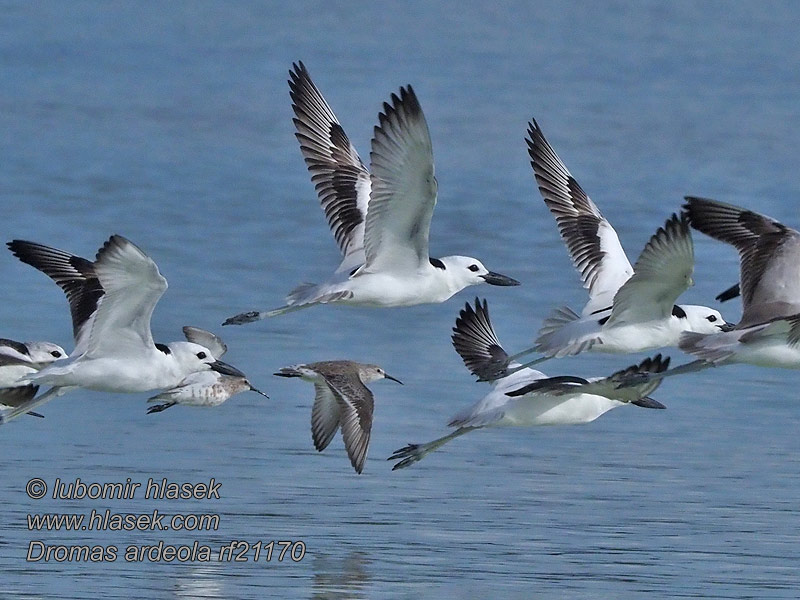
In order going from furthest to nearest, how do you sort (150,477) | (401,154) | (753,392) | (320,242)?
(320,242)
(753,392)
(150,477)
(401,154)

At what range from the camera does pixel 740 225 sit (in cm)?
1317

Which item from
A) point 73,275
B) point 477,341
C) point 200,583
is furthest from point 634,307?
point 73,275

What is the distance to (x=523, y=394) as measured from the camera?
42.0 feet

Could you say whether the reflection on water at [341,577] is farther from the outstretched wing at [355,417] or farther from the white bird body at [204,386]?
the white bird body at [204,386]

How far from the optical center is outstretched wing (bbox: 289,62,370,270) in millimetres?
15164

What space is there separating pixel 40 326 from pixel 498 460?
19.5 ft

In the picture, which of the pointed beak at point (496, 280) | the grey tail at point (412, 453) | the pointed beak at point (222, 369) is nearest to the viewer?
the pointed beak at point (222, 369)

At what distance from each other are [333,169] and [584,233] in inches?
78.3

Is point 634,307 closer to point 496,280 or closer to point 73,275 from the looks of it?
point 496,280

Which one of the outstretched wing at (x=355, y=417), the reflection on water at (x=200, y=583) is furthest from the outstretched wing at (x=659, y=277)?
the reflection on water at (x=200, y=583)

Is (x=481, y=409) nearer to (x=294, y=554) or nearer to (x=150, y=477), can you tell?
(x=294, y=554)

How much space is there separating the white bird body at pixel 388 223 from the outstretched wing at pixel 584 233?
2.02ft

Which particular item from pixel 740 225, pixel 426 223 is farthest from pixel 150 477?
pixel 740 225

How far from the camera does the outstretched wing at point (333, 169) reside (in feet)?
49.8
